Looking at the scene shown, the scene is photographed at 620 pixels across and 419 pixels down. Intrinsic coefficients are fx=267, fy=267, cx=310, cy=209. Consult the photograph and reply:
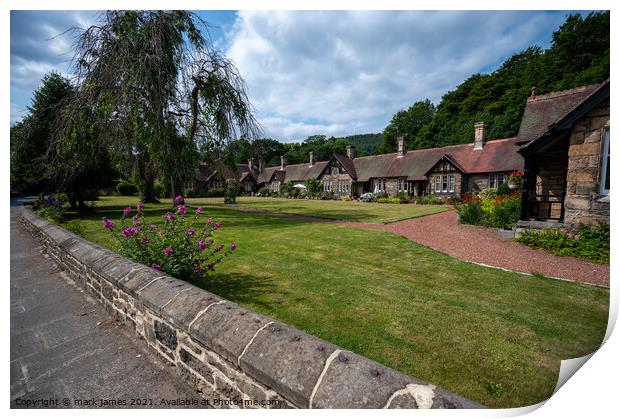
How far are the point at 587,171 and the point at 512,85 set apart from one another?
5025 centimetres

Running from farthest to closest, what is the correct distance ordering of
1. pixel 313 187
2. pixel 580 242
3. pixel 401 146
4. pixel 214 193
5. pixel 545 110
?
1. pixel 214 193
2. pixel 313 187
3. pixel 401 146
4. pixel 545 110
5. pixel 580 242

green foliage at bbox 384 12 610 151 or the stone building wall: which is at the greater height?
green foliage at bbox 384 12 610 151

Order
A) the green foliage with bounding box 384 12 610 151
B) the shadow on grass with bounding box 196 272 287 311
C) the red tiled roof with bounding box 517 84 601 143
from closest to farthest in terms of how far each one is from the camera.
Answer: the shadow on grass with bounding box 196 272 287 311
the red tiled roof with bounding box 517 84 601 143
the green foliage with bounding box 384 12 610 151

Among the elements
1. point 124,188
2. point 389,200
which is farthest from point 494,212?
point 124,188

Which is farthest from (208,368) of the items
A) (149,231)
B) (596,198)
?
(596,198)

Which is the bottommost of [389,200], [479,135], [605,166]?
[389,200]

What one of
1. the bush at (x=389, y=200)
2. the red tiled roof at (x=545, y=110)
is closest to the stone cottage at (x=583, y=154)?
the red tiled roof at (x=545, y=110)

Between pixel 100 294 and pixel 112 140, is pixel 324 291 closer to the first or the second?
pixel 100 294

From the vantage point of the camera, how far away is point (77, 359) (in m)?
2.75

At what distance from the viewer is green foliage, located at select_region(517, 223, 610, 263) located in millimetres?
6809

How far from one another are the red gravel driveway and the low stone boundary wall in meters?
6.25

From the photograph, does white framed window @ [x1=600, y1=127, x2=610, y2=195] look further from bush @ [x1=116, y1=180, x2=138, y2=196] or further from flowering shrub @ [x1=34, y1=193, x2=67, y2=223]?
bush @ [x1=116, y1=180, x2=138, y2=196]

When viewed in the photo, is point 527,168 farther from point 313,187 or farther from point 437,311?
point 313,187

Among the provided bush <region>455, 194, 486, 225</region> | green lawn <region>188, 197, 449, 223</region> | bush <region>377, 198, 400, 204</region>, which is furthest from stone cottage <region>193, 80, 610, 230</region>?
green lawn <region>188, 197, 449, 223</region>
